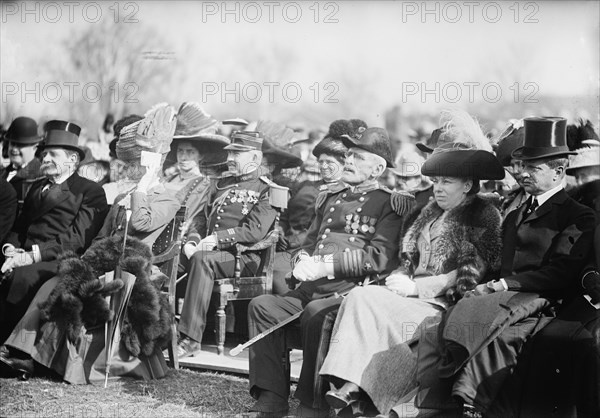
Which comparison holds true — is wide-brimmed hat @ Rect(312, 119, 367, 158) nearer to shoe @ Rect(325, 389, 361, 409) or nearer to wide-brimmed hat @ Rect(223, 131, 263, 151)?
wide-brimmed hat @ Rect(223, 131, 263, 151)

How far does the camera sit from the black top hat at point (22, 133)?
7.61 meters

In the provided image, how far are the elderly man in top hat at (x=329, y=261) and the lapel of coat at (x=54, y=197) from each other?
2.20 m

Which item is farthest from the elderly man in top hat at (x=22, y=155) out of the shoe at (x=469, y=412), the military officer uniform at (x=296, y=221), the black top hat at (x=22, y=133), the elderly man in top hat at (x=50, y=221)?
the shoe at (x=469, y=412)

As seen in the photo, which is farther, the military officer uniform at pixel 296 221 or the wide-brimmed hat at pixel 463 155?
the military officer uniform at pixel 296 221

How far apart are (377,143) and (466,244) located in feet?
3.64

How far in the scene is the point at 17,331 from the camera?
22.5ft

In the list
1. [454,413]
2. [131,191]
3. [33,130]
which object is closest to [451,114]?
[454,413]

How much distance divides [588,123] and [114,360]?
399 cm

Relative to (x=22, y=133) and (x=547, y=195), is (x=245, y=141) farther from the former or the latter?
(x=547, y=195)
